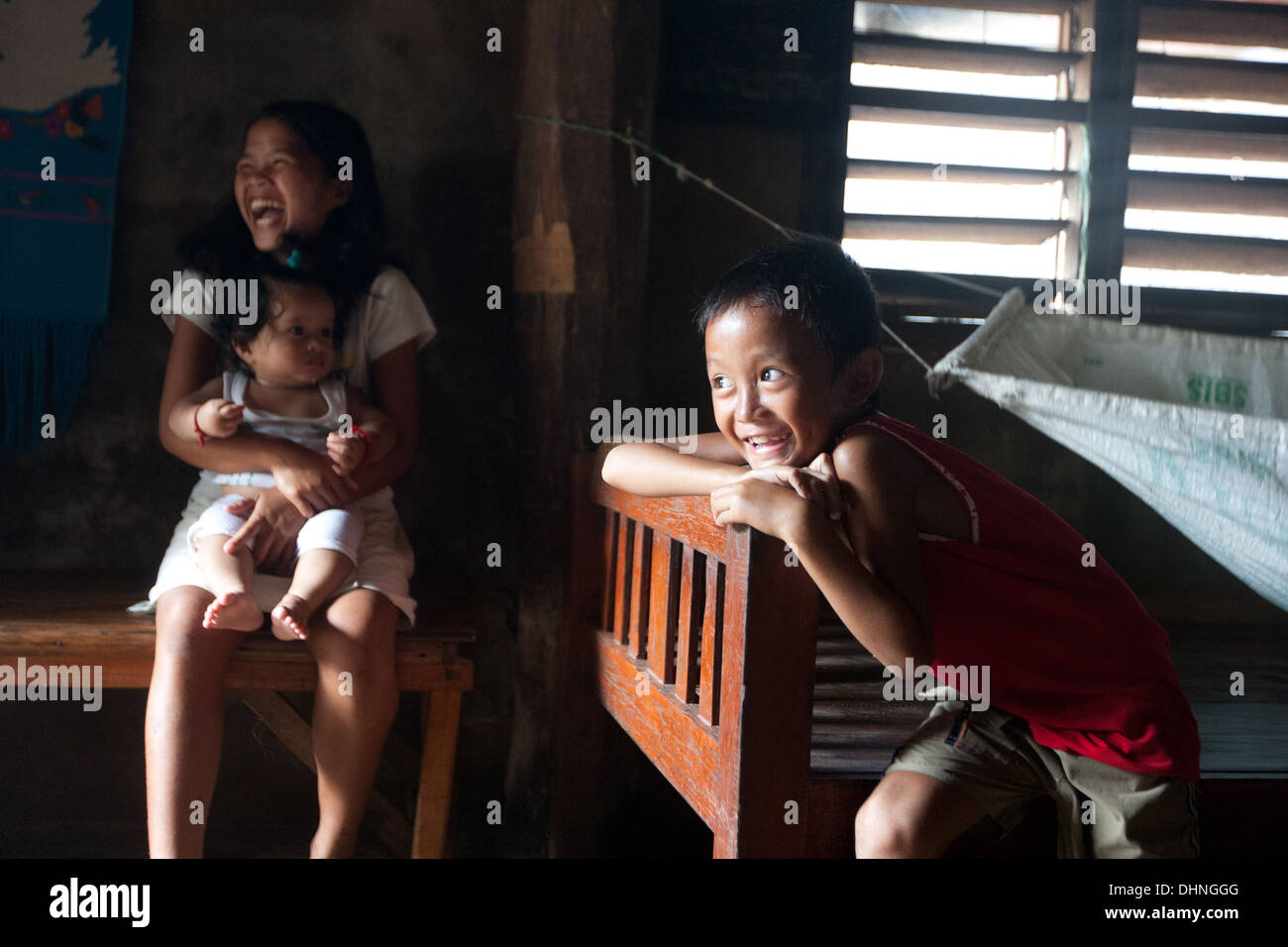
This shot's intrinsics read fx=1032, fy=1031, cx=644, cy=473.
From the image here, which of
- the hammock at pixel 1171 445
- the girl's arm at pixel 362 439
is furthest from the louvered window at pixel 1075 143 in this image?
the girl's arm at pixel 362 439

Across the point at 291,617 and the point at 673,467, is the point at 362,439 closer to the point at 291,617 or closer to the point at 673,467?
the point at 291,617

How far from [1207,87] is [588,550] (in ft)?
6.25

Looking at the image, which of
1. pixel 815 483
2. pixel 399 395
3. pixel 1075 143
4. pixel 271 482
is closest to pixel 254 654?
pixel 271 482

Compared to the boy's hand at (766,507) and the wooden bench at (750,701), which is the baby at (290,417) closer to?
the wooden bench at (750,701)

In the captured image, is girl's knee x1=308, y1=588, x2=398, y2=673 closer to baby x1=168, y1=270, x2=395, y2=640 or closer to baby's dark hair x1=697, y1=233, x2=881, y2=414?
baby x1=168, y1=270, x2=395, y2=640

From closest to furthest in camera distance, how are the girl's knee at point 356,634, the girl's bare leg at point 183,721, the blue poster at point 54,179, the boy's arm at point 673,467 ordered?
the boy's arm at point 673,467 < the girl's bare leg at point 183,721 < the girl's knee at point 356,634 < the blue poster at point 54,179

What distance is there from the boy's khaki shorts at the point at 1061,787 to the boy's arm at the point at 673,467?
1.34 ft

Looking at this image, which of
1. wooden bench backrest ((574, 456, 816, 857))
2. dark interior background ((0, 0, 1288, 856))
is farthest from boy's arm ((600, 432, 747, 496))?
dark interior background ((0, 0, 1288, 856))

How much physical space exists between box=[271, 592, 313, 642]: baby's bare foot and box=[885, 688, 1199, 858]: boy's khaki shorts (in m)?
0.91

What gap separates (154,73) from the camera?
2172 mm

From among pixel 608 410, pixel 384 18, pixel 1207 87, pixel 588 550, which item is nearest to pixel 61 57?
pixel 384 18

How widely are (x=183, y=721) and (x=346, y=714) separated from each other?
0.24m

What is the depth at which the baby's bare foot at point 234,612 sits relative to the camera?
1.56 metres

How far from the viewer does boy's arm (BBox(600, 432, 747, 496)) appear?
1.33 m
